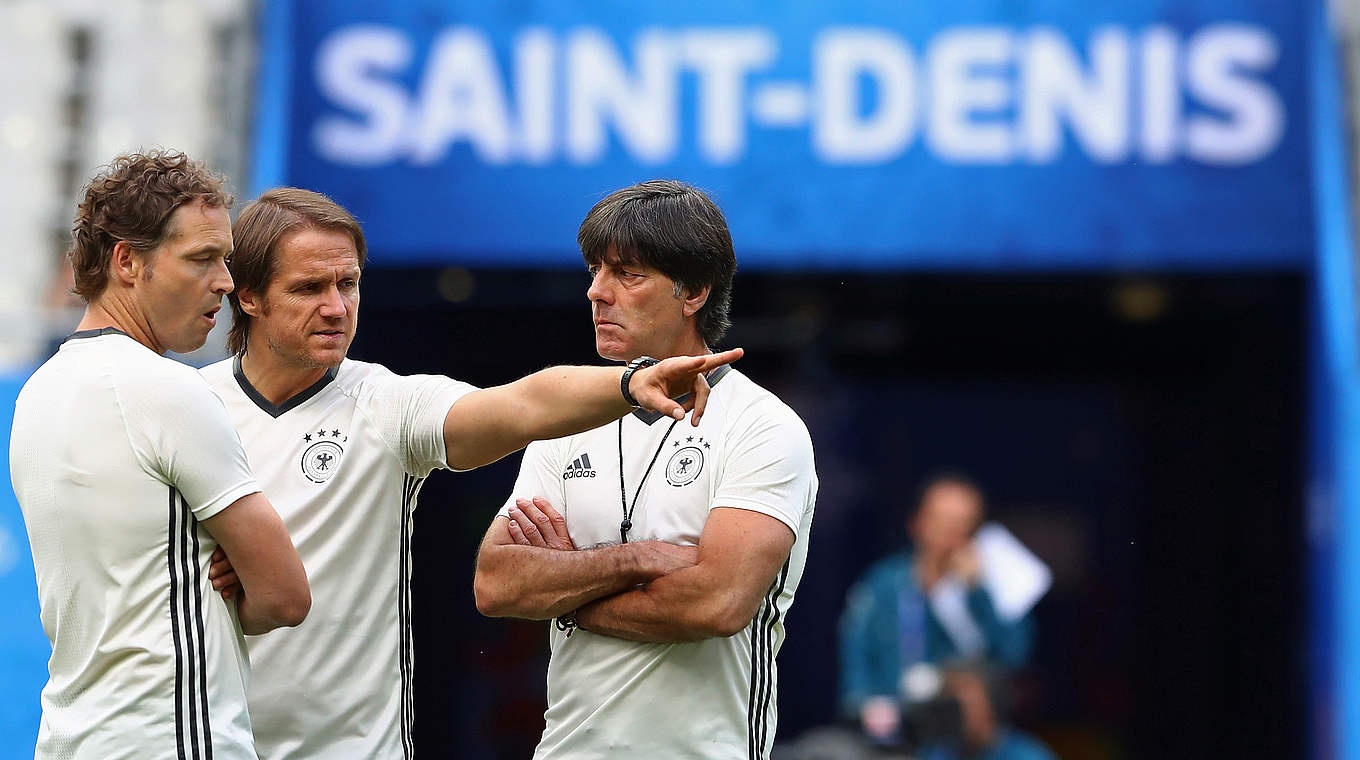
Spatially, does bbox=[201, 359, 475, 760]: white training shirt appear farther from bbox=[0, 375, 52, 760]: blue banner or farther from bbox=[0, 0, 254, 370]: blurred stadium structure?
bbox=[0, 0, 254, 370]: blurred stadium structure

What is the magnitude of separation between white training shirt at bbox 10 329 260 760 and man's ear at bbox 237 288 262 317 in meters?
0.54

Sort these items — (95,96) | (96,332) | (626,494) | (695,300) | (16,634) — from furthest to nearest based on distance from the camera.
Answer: (95,96) < (16,634) < (695,300) < (626,494) < (96,332)

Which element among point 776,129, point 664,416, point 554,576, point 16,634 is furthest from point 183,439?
point 776,129

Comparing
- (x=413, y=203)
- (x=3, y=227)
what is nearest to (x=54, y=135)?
(x=3, y=227)

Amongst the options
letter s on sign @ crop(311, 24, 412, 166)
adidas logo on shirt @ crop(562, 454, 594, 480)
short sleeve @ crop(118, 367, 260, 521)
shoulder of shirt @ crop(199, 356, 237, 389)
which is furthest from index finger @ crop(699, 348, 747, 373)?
letter s on sign @ crop(311, 24, 412, 166)

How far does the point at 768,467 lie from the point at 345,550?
2.73 ft

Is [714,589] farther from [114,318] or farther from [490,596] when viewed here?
[114,318]

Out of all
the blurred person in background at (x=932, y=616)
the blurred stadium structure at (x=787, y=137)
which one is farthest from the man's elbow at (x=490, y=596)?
the blurred person in background at (x=932, y=616)

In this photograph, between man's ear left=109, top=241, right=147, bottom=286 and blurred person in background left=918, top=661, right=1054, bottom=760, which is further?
blurred person in background left=918, top=661, right=1054, bottom=760

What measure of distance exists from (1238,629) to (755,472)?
6352 mm

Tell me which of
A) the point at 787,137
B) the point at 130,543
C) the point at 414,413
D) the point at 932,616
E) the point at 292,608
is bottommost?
the point at 932,616

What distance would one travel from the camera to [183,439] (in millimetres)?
2590

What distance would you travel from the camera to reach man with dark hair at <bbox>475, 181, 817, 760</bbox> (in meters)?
3.00

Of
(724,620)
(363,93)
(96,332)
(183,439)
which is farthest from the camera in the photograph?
(363,93)
